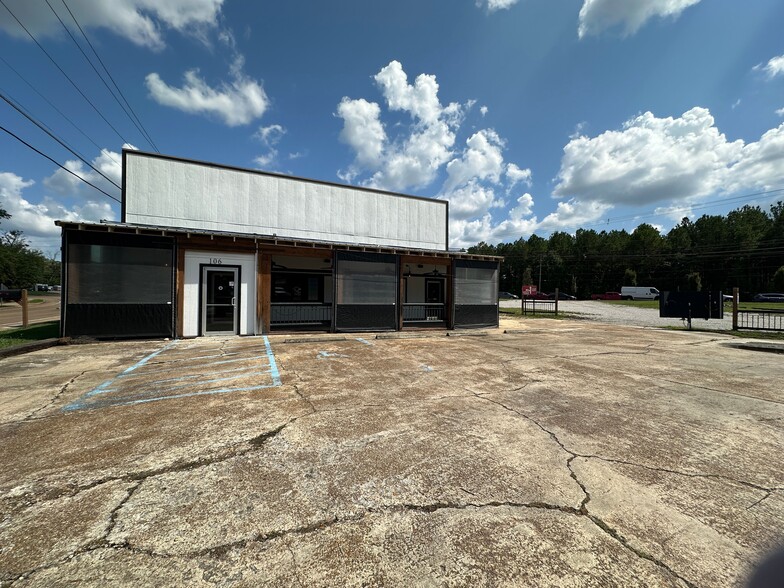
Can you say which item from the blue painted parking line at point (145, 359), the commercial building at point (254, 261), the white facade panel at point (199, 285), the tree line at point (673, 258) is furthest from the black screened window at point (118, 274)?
the tree line at point (673, 258)

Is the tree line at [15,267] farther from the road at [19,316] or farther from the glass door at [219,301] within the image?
the glass door at [219,301]

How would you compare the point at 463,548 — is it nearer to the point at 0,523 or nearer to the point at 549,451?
the point at 549,451

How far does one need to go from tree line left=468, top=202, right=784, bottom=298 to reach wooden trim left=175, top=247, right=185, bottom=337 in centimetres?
6539

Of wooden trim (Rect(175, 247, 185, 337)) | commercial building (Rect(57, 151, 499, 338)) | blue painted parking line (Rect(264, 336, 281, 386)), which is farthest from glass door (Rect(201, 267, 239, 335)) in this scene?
blue painted parking line (Rect(264, 336, 281, 386))

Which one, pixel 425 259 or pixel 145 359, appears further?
pixel 425 259

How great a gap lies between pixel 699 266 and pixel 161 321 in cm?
8106

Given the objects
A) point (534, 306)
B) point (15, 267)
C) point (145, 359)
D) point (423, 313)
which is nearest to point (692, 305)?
point (534, 306)

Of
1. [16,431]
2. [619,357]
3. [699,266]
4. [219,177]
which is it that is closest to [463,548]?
[16,431]

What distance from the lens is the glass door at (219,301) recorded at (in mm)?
10852

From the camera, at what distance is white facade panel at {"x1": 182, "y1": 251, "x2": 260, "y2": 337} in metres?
10.6

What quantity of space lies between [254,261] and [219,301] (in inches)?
69.2

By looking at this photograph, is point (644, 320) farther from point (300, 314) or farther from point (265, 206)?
point (265, 206)

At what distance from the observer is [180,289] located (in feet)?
34.2

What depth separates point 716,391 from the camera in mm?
→ 5586
